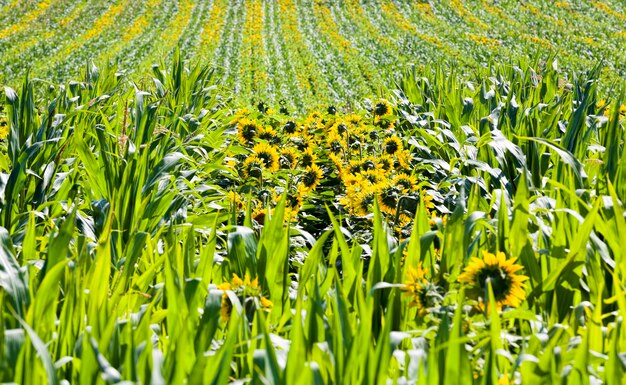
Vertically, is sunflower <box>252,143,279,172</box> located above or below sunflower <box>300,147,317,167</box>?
below

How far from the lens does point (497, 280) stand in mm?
1524

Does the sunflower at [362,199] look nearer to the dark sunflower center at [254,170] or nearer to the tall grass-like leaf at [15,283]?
the dark sunflower center at [254,170]

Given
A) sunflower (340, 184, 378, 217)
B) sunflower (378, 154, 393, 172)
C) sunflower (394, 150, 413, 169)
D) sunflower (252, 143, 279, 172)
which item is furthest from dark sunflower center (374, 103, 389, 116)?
sunflower (340, 184, 378, 217)

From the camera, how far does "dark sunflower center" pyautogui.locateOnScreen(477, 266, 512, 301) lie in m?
1.52

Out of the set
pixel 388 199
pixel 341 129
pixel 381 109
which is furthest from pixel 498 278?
pixel 381 109

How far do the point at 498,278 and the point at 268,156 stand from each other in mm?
2109

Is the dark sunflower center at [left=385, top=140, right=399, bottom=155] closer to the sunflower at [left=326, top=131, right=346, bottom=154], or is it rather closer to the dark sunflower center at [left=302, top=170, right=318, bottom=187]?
the sunflower at [left=326, top=131, right=346, bottom=154]

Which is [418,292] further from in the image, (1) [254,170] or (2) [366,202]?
(1) [254,170]

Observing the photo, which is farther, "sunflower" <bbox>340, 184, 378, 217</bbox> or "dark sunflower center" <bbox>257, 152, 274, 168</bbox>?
"dark sunflower center" <bbox>257, 152, 274, 168</bbox>

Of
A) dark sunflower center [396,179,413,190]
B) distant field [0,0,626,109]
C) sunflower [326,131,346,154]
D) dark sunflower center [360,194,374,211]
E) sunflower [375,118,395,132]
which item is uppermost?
distant field [0,0,626,109]

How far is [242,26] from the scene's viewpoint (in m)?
21.9

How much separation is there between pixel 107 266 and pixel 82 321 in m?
0.16

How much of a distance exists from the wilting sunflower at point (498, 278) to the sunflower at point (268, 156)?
203cm

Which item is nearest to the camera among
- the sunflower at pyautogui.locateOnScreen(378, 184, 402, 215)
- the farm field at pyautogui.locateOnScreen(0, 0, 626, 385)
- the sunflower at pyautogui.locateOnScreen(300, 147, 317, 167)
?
the farm field at pyautogui.locateOnScreen(0, 0, 626, 385)
